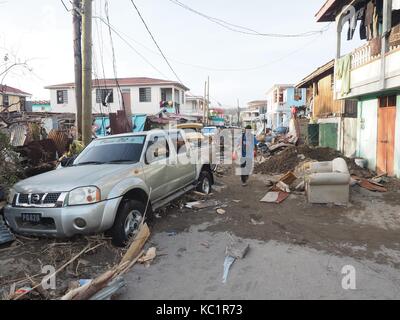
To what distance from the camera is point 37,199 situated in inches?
176

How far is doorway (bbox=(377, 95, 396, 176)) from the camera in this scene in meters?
9.53

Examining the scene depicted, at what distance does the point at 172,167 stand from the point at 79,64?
18.7 feet

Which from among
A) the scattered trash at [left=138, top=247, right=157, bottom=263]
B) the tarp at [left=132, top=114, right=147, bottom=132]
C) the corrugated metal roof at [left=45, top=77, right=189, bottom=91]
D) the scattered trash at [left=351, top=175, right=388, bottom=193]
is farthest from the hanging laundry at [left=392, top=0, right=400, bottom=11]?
the corrugated metal roof at [left=45, top=77, right=189, bottom=91]

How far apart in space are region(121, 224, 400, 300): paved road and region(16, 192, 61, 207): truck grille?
148 centimetres

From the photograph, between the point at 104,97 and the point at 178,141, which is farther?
the point at 104,97

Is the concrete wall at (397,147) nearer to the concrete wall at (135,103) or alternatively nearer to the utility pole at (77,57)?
the utility pole at (77,57)

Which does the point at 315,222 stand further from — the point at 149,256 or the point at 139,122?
the point at 139,122

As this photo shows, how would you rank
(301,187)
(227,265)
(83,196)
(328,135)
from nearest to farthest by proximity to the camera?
(227,265)
(83,196)
(301,187)
(328,135)

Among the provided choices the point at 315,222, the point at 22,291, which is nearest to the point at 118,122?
the point at 315,222

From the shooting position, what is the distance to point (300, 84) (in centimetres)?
2225

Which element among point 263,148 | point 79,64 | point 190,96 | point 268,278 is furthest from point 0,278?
point 190,96

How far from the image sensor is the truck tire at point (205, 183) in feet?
26.8

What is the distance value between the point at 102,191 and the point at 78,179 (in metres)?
0.45
